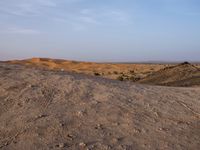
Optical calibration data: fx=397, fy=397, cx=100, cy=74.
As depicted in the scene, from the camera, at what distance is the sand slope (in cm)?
1559

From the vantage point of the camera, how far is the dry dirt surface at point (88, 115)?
5.75 meters

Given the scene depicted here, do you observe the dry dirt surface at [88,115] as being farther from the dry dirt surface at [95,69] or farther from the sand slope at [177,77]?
the dry dirt surface at [95,69]

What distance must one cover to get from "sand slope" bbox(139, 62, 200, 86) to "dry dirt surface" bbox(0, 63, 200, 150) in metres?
6.88

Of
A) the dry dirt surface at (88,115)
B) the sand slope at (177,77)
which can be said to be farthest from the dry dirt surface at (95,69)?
the dry dirt surface at (88,115)

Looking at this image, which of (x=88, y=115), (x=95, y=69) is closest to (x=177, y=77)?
(x=88, y=115)

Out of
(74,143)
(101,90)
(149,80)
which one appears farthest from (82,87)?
(149,80)

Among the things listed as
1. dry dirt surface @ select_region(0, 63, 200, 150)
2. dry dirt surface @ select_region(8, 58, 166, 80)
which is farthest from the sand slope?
dry dirt surface @ select_region(8, 58, 166, 80)

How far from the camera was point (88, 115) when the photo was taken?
6.64m

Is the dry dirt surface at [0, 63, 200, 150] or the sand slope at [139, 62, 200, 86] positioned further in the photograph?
the sand slope at [139, 62, 200, 86]

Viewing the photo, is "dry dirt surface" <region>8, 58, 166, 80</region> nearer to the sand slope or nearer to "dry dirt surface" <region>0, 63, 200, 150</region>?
the sand slope

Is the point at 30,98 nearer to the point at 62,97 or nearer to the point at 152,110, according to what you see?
the point at 62,97

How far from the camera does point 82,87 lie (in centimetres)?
794

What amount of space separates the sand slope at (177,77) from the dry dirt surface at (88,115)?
688 cm

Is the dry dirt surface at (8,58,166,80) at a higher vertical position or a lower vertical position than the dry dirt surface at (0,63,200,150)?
lower
